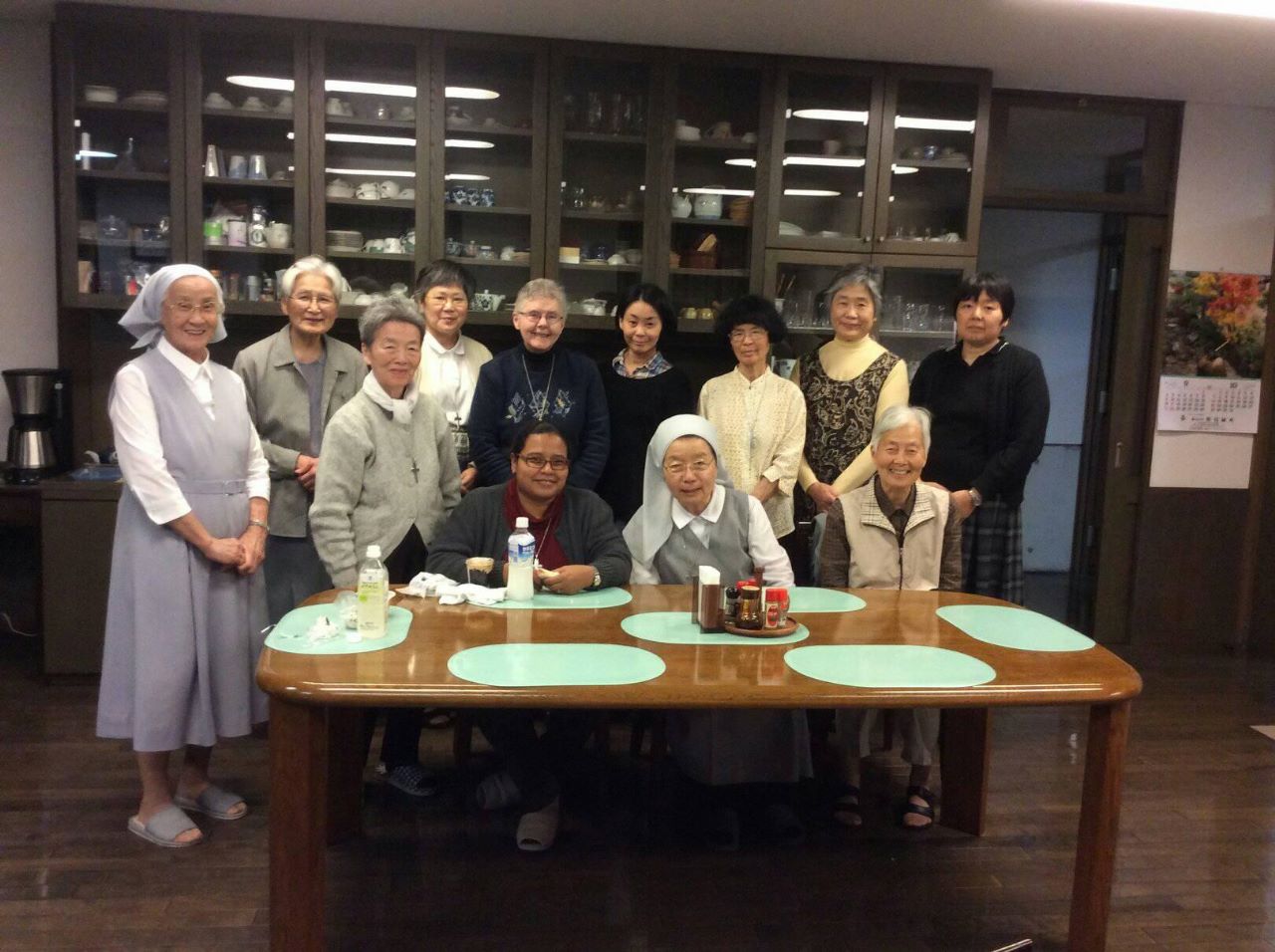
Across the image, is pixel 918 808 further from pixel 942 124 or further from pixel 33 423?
pixel 33 423

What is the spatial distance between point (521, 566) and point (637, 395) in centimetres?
Result: 113

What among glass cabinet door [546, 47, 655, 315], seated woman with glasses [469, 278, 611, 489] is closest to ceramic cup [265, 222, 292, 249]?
glass cabinet door [546, 47, 655, 315]

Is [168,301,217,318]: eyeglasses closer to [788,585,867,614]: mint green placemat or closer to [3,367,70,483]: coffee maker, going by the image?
[788,585,867,614]: mint green placemat

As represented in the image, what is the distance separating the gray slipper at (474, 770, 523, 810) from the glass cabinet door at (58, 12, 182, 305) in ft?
7.50

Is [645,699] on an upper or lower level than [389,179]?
lower

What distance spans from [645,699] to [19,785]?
2096 millimetres

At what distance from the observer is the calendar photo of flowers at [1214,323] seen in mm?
4562

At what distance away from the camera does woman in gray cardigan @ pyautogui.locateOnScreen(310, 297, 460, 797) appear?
8.63 ft

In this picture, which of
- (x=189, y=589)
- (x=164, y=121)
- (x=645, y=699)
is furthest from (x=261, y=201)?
(x=645, y=699)

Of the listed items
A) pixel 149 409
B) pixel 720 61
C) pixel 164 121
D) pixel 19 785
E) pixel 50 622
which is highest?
pixel 720 61

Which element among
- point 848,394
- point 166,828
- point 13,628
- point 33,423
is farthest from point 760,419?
point 13,628

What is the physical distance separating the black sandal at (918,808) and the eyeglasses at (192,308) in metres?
2.23

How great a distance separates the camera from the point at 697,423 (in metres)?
2.61

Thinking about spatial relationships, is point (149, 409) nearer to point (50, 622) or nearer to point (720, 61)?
point (50, 622)
